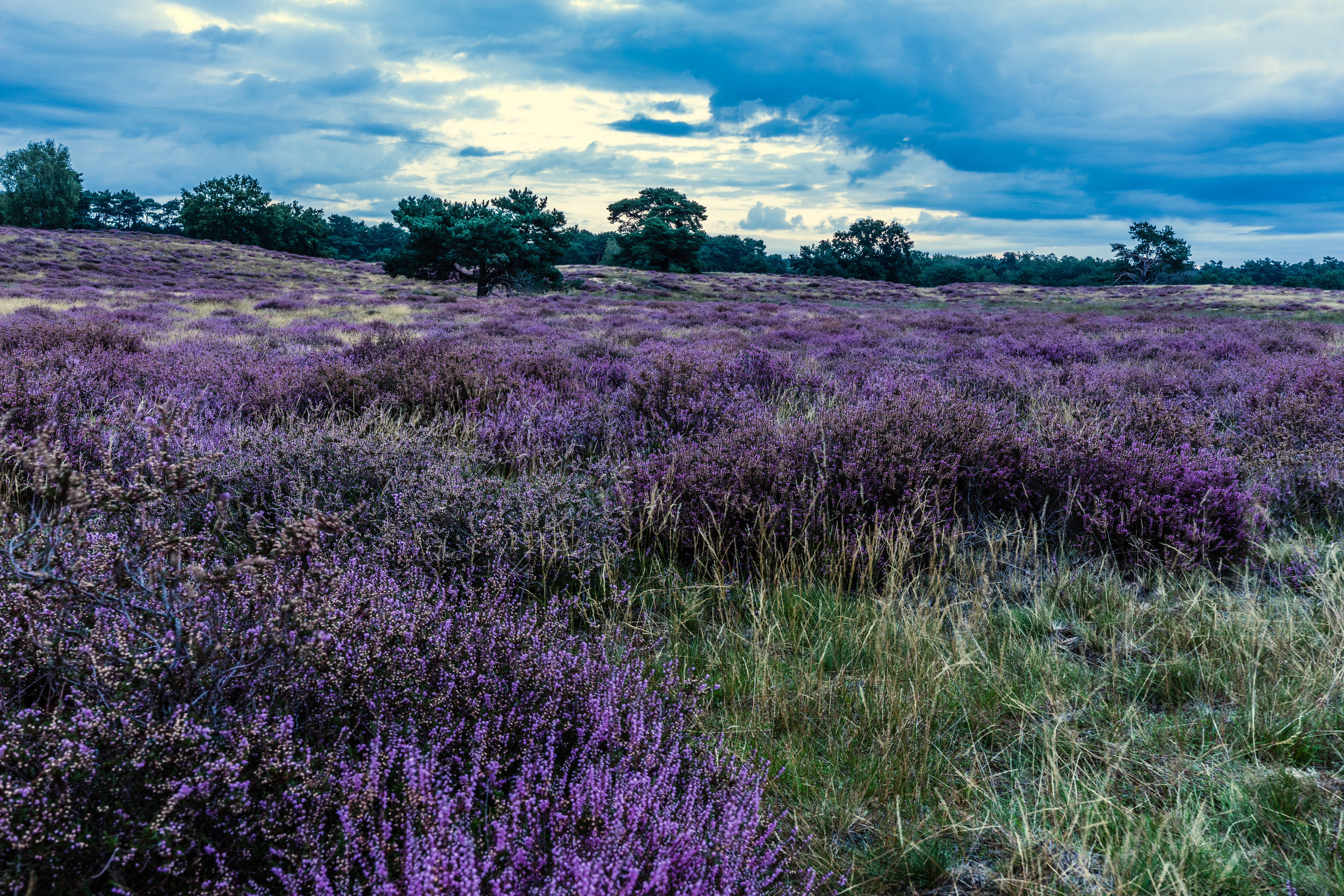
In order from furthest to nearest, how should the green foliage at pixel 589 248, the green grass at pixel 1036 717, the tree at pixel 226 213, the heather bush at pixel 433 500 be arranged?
the green foliage at pixel 589 248, the tree at pixel 226 213, the heather bush at pixel 433 500, the green grass at pixel 1036 717

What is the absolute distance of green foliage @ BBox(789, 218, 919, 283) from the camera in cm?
6650

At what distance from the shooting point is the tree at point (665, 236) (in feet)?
174

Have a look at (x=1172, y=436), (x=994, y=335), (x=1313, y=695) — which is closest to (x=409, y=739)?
(x=1313, y=695)

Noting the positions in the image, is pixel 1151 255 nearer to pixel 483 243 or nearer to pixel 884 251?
pixel 884 251

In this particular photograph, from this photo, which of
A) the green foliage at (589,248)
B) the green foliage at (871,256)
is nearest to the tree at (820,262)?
the green foliage at (871,256)

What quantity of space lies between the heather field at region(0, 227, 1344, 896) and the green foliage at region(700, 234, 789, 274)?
61946 mm

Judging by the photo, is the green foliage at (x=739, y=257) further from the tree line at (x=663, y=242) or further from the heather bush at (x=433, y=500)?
the heather bush at (x=433, y=500)

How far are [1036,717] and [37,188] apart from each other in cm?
9258

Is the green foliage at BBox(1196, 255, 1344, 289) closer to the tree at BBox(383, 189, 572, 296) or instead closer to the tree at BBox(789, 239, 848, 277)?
the tree at BBox(789, 239, 848, 277)

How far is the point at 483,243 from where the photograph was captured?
28594 mm

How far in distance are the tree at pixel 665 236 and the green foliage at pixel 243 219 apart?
32259 millimetres

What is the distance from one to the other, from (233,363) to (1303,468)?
29.8 feet

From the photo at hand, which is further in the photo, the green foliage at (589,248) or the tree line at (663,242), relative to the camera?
the green foliage at (589,248)

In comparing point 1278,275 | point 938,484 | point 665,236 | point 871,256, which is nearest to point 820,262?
point 871,256
